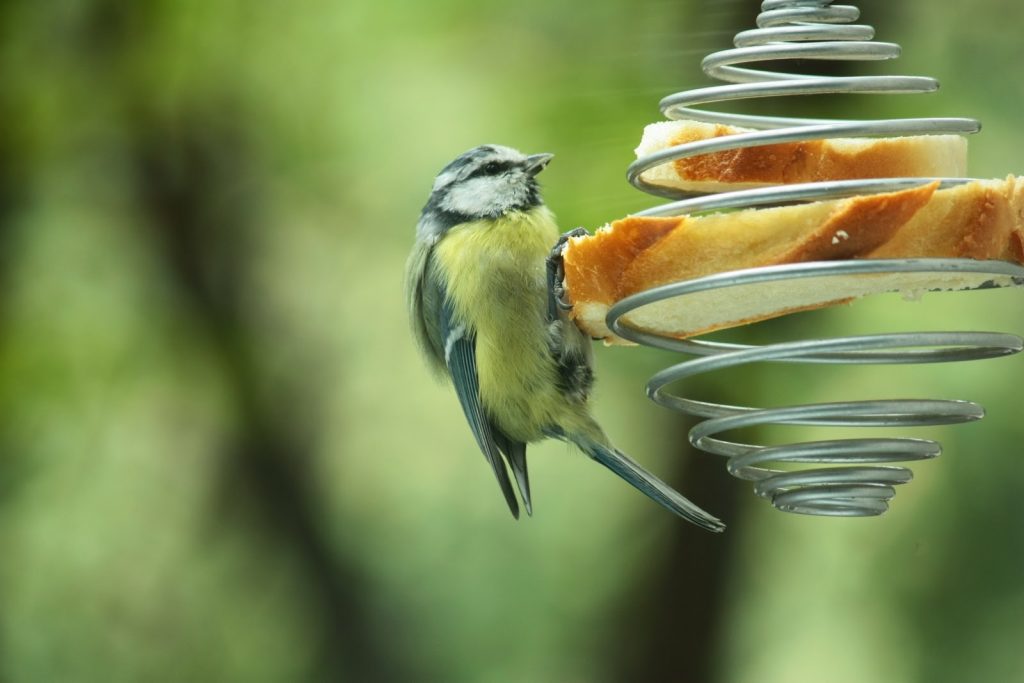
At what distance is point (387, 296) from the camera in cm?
312

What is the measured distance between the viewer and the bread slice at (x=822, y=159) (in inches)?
40.2

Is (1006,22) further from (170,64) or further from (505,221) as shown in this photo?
(170,64)

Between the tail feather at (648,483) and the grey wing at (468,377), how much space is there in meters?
0.10

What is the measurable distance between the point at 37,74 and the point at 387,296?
1.12 meters

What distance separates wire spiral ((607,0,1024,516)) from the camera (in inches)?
35.9

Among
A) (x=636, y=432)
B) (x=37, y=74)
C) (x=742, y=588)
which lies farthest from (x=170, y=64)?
(x=742, y=588)

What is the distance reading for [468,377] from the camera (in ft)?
5.68

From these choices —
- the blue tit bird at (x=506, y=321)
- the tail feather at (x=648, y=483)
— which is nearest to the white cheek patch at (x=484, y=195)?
the blue tit bird at (x=506, y=321)

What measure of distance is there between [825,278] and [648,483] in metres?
0.65

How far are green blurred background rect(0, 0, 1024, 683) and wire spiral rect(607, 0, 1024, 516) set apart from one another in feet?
5.52

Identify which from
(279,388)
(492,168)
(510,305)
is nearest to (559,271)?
(510,305)

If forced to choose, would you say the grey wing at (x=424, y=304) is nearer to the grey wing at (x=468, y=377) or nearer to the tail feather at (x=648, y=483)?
the grey wing at (x=468, y=377)

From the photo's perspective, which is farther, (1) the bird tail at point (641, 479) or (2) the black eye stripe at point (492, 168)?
(2) the black eye stripe at point (492, 168)

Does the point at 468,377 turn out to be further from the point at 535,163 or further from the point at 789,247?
the point at 789,247
